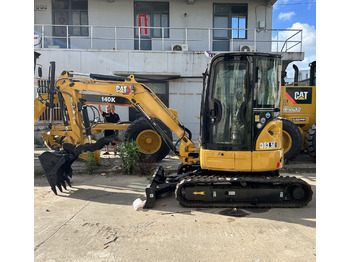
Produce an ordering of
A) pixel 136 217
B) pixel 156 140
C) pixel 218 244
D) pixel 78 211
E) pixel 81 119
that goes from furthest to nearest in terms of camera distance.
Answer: pixel 156 140 < pixel 81 119 < pixel 78 211 < pixel 136 217 < pixel 218 244

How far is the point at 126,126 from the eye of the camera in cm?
803

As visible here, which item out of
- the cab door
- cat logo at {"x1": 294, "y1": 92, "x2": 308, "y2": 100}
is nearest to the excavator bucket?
the cab door

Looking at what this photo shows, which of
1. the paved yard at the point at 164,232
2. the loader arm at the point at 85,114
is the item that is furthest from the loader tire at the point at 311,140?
the loader arm at the point at 85,114

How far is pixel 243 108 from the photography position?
4359mm

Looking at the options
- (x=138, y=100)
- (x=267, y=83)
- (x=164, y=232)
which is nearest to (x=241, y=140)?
(x=267, y=83)

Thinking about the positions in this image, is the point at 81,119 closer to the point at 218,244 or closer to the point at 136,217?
the point at 136,217

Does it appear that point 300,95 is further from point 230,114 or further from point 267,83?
point 230,114

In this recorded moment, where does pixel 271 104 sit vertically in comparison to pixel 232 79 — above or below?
below

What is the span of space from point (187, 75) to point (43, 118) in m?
7.36

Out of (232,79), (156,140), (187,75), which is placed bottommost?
(156,140)

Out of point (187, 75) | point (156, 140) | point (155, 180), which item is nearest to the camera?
point (155, 180)

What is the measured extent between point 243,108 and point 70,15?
12700 mm

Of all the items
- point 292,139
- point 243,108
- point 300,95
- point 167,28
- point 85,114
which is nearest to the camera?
point 243,108

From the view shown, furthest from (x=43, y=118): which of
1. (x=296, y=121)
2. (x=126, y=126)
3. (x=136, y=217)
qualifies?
(x=296, y=121)
